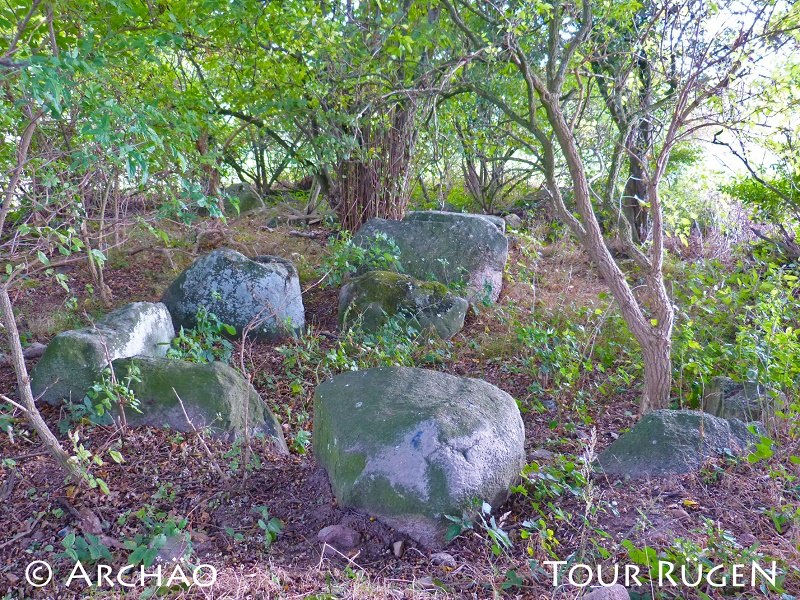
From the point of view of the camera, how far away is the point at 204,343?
16.2 feet

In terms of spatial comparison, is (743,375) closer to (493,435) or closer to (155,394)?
(493,435)

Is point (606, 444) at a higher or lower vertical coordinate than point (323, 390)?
lower

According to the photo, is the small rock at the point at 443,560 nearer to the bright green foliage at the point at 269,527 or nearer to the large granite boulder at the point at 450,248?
the bright green foliage at the point at 269,527

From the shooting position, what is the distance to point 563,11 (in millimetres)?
4551

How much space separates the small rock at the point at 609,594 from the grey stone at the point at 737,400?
165 cm

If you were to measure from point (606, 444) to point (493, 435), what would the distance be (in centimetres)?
115

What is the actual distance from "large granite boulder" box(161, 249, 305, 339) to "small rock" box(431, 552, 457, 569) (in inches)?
110

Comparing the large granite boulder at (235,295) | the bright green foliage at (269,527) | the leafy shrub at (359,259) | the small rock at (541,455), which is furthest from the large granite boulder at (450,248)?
the bright green foliage at (269,527)

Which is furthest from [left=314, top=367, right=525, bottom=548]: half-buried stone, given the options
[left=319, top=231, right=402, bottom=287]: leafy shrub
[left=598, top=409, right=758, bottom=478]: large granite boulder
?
[left=319, top=231, right=402, bottom=287]: leafy shrub

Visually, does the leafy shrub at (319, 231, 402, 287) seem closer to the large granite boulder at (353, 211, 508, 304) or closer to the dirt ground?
the large granite boulder at (353, 211, 508, 304)

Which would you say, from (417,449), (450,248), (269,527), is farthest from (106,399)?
(450,248)

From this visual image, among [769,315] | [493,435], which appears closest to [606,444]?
[493,435]

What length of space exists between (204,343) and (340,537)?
2.56 m

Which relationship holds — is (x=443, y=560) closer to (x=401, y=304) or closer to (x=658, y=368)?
(x=658, y=368)
